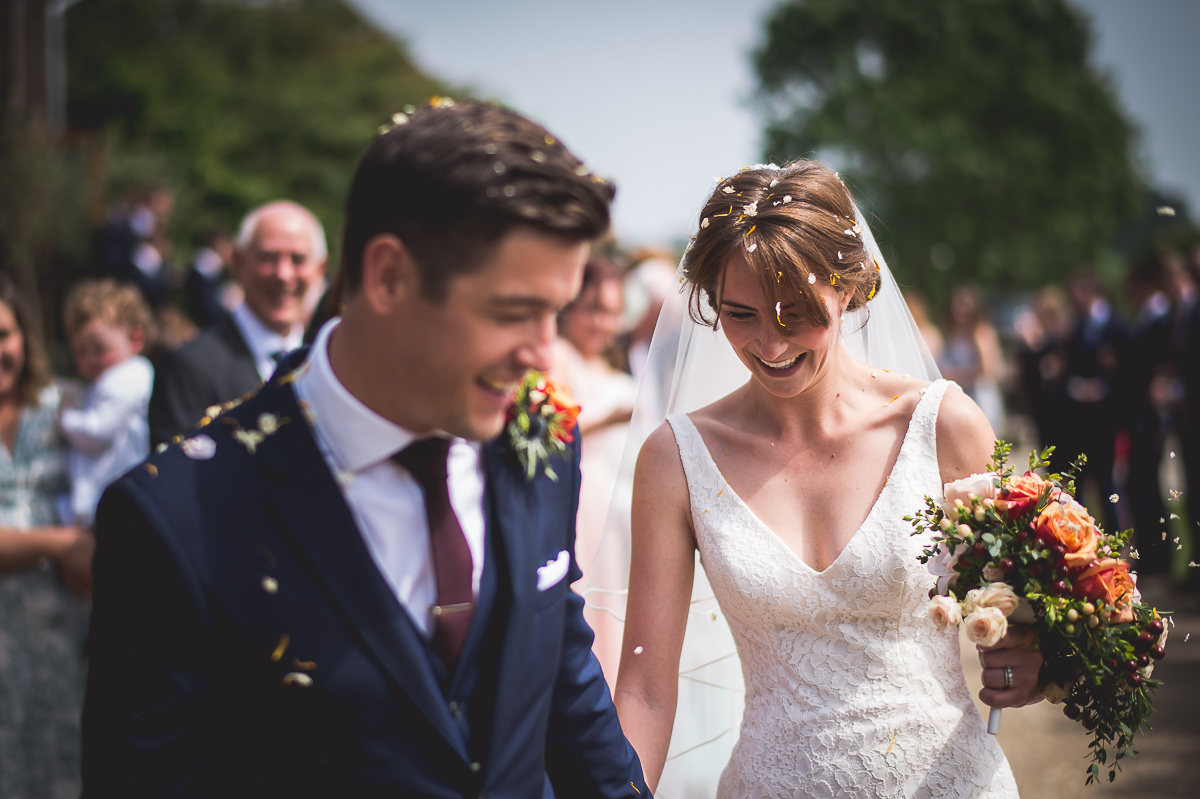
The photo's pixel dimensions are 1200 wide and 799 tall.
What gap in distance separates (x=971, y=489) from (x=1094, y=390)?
8714 millimetres

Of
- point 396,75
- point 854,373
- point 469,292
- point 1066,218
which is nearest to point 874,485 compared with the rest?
point 854,373

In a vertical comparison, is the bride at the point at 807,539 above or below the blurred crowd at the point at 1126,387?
above

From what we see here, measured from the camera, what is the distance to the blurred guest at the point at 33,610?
168 inches

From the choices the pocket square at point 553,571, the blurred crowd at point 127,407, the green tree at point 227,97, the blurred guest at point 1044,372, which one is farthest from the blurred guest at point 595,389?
the green tree at point 227,97

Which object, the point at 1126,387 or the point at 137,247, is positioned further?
the point at 137,247

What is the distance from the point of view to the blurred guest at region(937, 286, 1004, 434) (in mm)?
11508

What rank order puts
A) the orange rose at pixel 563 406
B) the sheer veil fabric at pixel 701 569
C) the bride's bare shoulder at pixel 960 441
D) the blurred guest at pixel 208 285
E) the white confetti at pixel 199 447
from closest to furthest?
the white confetti at pixel 199 447 < the orange rose at pixel 563 406 < the bride's bare shoulder at pixel 960 441 < the sheer veil fabric at pixel 701 569 < the blurred guest at pixel 208 285

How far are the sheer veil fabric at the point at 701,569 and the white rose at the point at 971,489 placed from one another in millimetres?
671

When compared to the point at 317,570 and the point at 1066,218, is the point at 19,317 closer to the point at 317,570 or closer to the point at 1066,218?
the point at 317,570

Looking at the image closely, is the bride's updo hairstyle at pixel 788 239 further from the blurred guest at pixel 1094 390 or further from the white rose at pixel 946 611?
the blurred guest at pixel 1094 390

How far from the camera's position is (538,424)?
1.71m

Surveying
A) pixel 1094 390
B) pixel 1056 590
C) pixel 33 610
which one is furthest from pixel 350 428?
pixel 1094 390

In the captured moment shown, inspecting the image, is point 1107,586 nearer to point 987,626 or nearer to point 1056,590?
point 1056,590

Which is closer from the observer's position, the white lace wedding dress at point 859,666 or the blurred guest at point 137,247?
the white lace wedding dress at point 859,666
